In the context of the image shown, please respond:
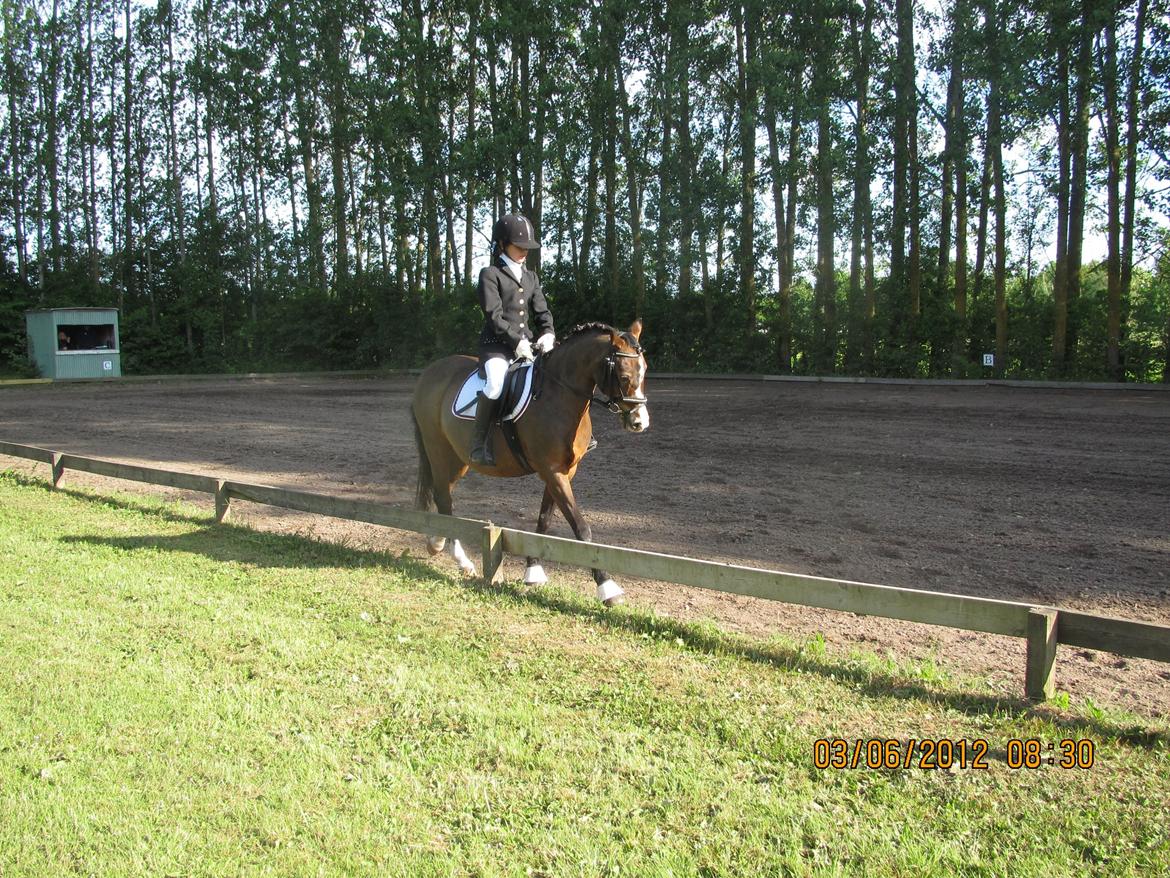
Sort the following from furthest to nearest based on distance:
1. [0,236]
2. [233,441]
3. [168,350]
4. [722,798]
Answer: [0,236], [168,350], [233,441], [722,798]

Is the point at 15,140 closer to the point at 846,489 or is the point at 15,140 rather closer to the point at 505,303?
the point at 505,303

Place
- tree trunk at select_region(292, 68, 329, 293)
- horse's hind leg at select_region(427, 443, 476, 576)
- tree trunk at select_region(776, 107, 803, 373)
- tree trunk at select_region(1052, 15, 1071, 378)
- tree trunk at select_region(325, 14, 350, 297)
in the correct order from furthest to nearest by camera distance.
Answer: tree trunk at select_region(292, 68, 329, 293)
tree trunk at select_region(325, 14, 350, 297)
tree trunk at select_region(776, 107, 803, 373)
tree trunk at select_region(1052, 15, 1071, 378)
horse's hind leg at select_region(427, 443, 476, 576)

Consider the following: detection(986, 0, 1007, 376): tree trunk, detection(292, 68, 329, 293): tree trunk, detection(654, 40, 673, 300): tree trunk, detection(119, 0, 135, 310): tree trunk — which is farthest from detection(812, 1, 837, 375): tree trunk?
detection(119, 0, 135, 310): tree trunk

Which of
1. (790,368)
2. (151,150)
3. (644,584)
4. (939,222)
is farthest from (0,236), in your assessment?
(644,584)

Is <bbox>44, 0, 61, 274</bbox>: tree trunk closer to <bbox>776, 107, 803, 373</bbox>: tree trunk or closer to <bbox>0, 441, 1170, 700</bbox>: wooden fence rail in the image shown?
<bbox>776, 107, 803, 373</bbox>: tree trunk

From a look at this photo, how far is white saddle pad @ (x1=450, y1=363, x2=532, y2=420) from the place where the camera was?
24.7 feet

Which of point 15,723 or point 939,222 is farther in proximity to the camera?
point 939,222

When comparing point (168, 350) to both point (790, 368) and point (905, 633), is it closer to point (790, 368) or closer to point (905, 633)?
point (790, 368)

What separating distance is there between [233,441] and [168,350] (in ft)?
88.7

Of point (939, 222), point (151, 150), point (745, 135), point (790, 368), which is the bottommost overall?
point (790, 368)

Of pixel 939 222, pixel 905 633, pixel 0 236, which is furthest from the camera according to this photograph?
pixel 0 236

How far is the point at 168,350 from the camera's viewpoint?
4031cm
